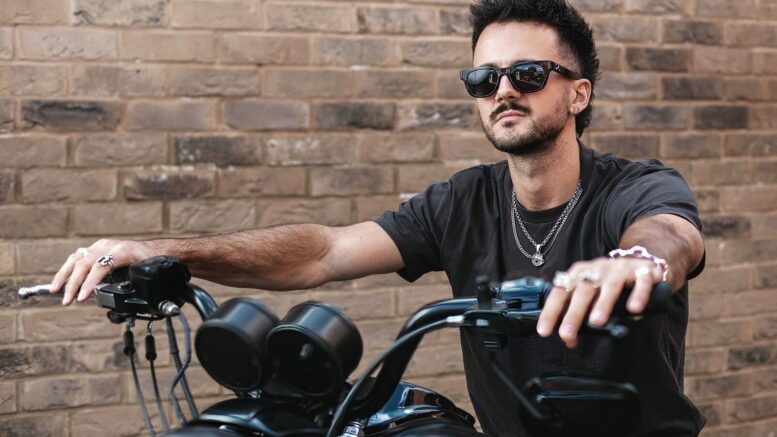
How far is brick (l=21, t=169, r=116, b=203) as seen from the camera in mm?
3992

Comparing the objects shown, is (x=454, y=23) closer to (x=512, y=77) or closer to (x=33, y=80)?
(x=33, y=80)

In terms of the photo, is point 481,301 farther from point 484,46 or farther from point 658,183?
point 484,46

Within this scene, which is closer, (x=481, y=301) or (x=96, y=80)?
(x=481, y=301)

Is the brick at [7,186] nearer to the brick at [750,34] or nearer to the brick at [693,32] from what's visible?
the brick at [693,32]

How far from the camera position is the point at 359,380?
1.39 metres

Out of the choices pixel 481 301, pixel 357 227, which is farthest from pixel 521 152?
pixel 481 301

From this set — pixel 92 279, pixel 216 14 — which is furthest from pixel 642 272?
pixel 216 14

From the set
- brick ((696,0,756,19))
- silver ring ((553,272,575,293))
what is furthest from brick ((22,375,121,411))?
brick ((696,0,756,19))

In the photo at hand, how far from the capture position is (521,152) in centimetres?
247

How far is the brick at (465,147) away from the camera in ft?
14.9

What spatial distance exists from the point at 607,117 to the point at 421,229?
2.42 meters

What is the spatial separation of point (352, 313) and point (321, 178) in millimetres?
625

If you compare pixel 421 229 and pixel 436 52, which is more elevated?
pixel 436 52

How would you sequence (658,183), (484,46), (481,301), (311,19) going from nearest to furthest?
(481,301)
(658,183)
(484,46)
(311,19)
